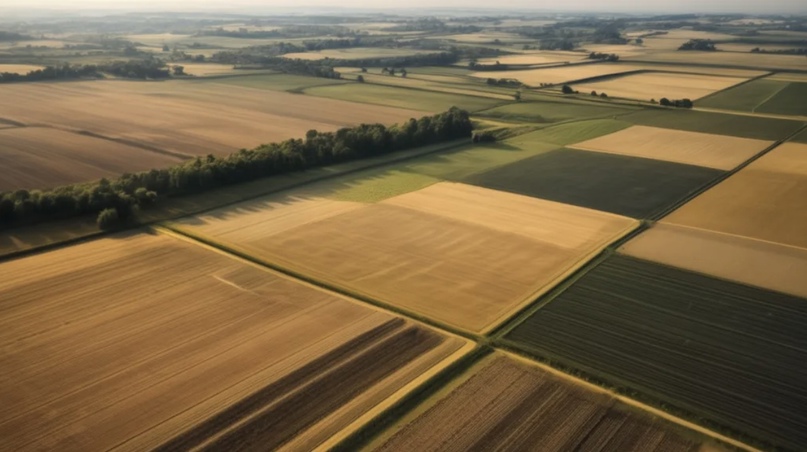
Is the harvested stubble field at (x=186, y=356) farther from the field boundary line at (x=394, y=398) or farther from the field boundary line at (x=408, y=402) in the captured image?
the field boundary line at (x=408, y=402)

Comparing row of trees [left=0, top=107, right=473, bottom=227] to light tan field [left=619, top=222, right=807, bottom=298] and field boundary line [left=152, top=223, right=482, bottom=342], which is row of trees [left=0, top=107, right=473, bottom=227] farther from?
light tan field [left=619, top=222, right=807, bottom=298]

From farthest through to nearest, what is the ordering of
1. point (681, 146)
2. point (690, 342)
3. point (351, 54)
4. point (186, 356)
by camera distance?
point (351, 54) < point (681, 146) < point (690, 342) < point (186, 356)

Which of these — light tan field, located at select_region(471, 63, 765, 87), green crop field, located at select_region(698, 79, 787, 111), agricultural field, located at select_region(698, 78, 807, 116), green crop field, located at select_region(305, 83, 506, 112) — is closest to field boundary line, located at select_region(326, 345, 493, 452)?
green crop field, located at select_region(305, 83, 506, 112)

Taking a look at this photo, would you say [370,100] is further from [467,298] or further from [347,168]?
[467,298]

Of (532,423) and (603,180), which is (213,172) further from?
(532,423)

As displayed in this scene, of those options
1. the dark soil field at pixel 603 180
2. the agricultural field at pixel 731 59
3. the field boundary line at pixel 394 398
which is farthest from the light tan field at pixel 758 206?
the agricultural field at pixel 731 59

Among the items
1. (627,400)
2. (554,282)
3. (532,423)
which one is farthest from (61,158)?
(627,400)
